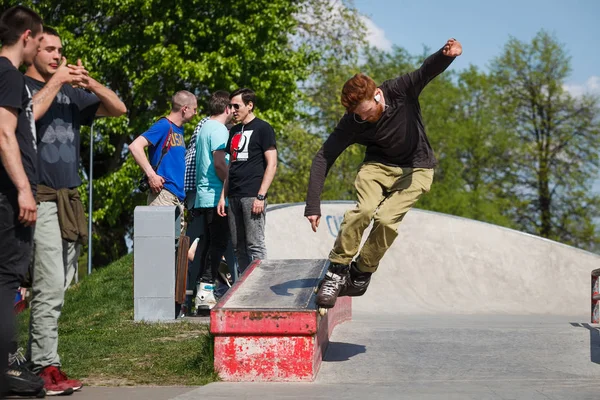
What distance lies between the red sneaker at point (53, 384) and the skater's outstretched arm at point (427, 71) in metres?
2.77

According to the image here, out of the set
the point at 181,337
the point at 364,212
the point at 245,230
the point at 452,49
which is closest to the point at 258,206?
the point at 245,230

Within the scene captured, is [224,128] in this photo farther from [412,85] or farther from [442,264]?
[442,264]

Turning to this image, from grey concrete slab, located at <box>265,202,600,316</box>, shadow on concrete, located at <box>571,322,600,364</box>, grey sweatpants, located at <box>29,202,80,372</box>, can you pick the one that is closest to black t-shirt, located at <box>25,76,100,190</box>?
grey sweatpants, located at <box>29,202,80,372</box>

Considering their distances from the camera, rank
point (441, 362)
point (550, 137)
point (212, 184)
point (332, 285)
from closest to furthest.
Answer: point (332, 285) → point (441, 362) → point (212, 184) → point (550, 137)

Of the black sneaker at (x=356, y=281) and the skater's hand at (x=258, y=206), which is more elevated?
the skater's hand at (x=258, y=206)

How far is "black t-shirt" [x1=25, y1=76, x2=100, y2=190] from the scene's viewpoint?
4664mm

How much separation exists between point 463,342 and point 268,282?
1.56 meters

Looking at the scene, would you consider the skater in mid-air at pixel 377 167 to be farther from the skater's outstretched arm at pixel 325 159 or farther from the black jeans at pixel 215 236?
the black jeans at pixel 215 236

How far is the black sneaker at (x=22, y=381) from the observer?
431 centimetres

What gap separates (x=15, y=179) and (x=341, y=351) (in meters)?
2.85

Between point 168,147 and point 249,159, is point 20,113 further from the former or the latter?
point 249,159

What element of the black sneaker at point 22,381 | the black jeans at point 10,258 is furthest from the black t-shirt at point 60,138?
the black sneaker at point 22,381

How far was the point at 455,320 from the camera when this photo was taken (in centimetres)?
986

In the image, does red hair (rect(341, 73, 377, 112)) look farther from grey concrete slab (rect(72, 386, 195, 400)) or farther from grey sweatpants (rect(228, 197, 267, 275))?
grey sweatpants (rect(228, 197, 267, 275))
